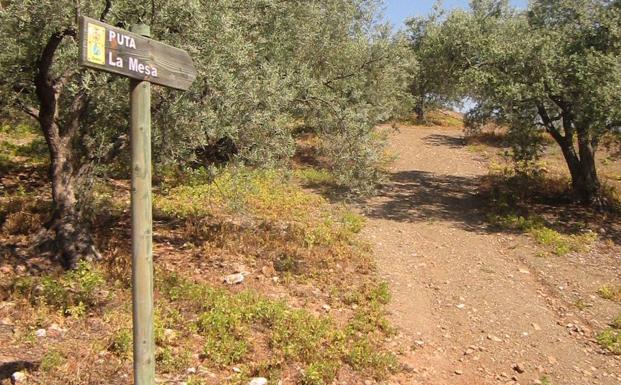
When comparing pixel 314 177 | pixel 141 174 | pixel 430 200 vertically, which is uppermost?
pixel 141 174

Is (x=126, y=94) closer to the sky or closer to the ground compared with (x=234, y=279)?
closer to the sky

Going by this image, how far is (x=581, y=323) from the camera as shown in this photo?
8977 mm

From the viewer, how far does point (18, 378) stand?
5184 mm

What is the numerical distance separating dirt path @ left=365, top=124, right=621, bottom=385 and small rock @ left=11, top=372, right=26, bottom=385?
4274mm

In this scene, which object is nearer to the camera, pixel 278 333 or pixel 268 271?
pixel 278 333

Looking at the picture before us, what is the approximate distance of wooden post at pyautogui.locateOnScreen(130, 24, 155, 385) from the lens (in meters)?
3.69

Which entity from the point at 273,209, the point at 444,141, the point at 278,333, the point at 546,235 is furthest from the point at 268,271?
the point at 444,141

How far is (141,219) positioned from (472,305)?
7.33m

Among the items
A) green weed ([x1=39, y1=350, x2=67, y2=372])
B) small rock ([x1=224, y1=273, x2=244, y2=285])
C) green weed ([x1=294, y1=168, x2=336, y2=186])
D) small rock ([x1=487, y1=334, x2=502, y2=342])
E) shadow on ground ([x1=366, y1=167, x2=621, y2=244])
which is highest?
green weed ([x1=294, y1=168, x2=336, y2=186])

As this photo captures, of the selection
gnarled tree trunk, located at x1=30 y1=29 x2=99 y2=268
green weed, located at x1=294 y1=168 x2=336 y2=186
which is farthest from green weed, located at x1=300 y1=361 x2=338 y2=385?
green weed, located at x1=294 y1=168 x2=336 y2=186

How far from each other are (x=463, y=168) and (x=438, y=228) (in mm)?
9551

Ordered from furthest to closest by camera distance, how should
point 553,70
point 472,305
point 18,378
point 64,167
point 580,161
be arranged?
point 580,161 → point 553,70 → point 472,305 → point 64,167 → point 18,378

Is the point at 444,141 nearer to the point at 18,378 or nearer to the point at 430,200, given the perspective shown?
the point at 430,200

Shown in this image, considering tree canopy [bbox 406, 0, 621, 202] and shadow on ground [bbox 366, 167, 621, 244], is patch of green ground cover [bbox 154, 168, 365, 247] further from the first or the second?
tree canopy [bbox 406, 0, 621, 202]
